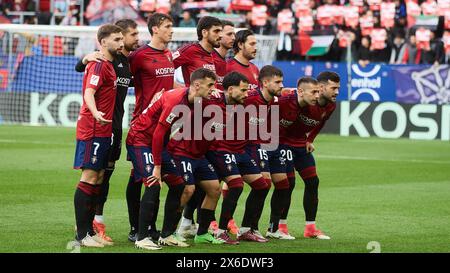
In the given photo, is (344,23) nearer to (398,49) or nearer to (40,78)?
(398,49)

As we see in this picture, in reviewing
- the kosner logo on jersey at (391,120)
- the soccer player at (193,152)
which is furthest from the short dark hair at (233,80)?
the kosner logo on jersey at (391,120)

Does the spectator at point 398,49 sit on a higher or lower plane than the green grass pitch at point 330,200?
higher

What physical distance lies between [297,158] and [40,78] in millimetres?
17943

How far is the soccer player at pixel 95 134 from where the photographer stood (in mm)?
11172

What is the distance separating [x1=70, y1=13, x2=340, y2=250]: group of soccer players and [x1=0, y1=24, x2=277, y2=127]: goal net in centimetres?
1647

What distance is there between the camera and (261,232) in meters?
12.8

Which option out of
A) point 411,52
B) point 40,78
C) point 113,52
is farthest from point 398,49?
point 113,52

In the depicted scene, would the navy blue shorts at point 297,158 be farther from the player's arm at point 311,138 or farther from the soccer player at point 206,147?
the soccer player at point 206,147

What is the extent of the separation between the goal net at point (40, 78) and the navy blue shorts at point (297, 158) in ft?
54.1
